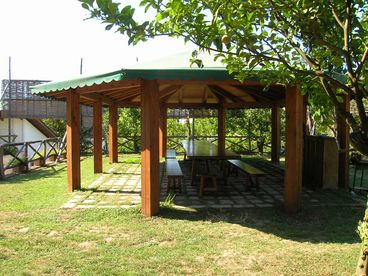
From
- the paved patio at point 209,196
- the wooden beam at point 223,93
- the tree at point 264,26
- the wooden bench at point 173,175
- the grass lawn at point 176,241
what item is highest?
the wooden beam at point 223,93

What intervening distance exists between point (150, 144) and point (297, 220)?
2.75 meters

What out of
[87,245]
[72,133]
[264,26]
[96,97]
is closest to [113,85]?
[72,133]

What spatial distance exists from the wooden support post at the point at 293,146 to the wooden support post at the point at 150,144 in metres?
2.34

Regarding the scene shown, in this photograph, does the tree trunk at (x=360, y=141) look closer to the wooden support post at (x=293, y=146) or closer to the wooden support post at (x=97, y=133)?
the wooden support post at (x=293, y=146)

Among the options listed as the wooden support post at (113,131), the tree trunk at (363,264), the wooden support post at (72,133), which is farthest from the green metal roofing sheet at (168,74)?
the wooden support post at (113,131)

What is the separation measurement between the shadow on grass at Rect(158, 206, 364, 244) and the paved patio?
0.43 meters

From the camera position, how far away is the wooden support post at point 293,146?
7.18 metres

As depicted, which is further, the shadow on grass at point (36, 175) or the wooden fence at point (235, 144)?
the wooden fence at point (235, 144)

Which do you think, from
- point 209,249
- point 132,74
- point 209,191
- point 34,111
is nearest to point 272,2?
point 209,249

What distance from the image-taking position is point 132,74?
20.8ft

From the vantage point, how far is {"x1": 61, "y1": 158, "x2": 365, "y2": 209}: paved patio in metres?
7.77

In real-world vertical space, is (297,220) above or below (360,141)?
below

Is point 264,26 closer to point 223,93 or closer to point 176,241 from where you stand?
point 176,241

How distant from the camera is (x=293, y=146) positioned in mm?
7223
